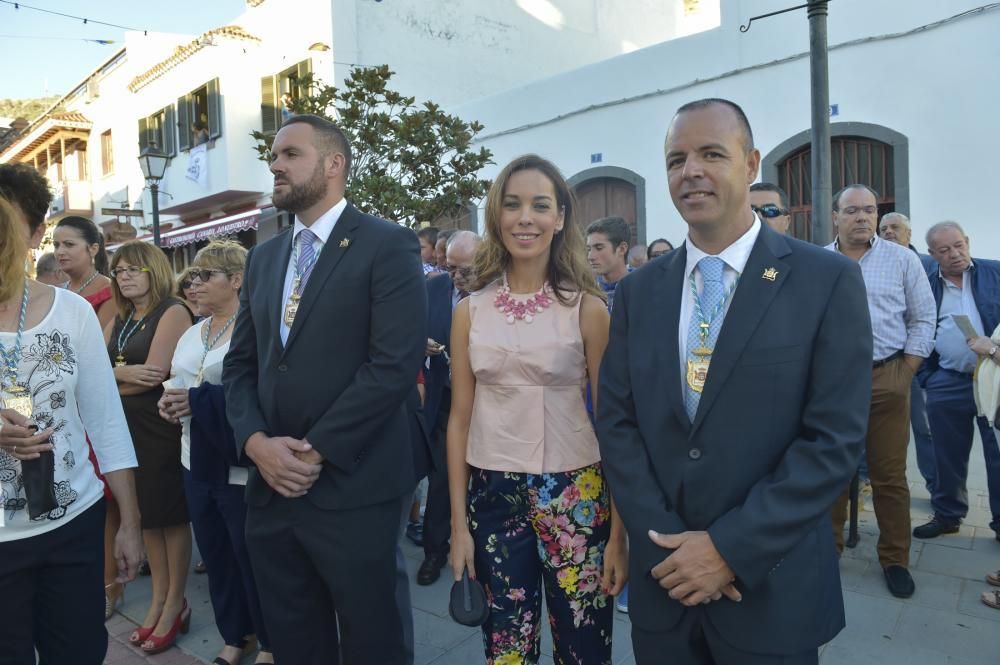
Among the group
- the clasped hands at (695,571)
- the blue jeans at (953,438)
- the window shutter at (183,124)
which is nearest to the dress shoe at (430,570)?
the clasped hands at (695,571)

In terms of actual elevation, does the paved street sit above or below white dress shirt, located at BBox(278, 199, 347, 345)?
below

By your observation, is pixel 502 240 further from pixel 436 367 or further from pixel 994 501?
pixel 994 501

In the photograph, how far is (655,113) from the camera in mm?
10828

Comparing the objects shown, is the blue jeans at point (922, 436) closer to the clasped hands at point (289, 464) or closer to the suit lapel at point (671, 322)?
the suit lapel at point (671, 322)

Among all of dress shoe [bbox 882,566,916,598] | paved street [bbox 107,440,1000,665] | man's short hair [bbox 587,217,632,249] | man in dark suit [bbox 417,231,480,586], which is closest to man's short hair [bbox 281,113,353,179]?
man in dark suit [bbox 417,231,480,586]

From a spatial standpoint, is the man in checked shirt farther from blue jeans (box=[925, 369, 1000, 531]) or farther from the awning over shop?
the awning over shop

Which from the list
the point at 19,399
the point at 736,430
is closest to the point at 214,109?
the point at 19,399

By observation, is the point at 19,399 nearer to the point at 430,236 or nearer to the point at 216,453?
the point at 216,453

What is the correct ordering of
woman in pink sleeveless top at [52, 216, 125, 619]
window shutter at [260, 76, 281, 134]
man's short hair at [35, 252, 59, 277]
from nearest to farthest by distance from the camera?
woman in pink sleeveless top at [52, 216, 125, 619] → man's short hair at [35, 252, 59, 277] → window shutter at [260, 76, 281, 134]

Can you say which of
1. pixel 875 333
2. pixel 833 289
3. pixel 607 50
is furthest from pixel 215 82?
pixel 833 289

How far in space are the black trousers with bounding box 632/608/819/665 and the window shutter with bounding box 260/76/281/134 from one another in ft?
54.2

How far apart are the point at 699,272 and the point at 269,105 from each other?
16.9 meters

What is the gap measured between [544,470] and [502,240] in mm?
801

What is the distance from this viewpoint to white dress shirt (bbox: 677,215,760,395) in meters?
1.86
